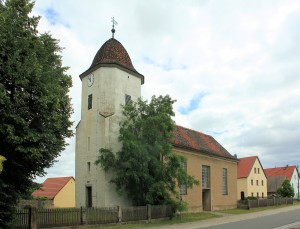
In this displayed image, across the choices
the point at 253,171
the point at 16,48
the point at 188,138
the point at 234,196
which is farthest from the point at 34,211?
the point at 253,171

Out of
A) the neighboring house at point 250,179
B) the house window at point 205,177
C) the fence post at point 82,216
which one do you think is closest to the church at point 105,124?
the house window at point 205,177

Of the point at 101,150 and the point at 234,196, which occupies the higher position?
the point at 101,150

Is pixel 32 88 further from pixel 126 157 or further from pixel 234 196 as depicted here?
pixel 234 196

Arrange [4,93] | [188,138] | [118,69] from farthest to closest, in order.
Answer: [188,138]
[118,69]
[4,93]

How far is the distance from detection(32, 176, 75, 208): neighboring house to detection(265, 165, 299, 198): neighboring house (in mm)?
43367

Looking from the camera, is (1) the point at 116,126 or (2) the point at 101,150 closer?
(2) the point at 101,150

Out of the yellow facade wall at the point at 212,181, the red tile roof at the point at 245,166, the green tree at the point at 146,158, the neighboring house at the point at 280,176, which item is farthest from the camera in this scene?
the neighboring house at the point at 280,176

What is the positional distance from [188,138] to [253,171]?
1090 inches

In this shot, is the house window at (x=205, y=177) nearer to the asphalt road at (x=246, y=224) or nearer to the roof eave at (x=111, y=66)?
the asphalt road at (x=246, y=224)

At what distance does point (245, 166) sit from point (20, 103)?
155ft

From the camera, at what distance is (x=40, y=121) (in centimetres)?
1454

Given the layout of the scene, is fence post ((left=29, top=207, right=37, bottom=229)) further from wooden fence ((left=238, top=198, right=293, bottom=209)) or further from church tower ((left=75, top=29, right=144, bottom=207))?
wooden fence ((left=238, top=198, right=293, bottom=209))

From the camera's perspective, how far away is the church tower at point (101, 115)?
69.1ft

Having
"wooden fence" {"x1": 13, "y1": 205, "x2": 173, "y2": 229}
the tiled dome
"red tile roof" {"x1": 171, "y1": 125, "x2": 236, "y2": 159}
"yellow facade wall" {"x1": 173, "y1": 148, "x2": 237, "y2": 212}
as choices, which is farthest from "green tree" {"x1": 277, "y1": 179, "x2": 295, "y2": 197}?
the tiled dome
